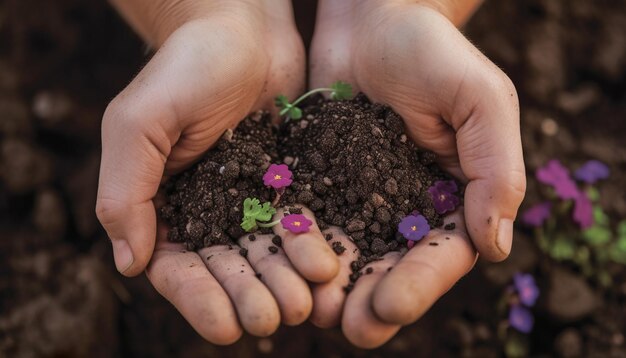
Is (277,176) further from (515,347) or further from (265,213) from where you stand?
(515,347)

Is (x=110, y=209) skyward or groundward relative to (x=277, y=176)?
skyward

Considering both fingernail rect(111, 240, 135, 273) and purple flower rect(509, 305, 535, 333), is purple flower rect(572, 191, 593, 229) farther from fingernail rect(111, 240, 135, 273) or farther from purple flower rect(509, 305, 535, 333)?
fingernail rect(111, 240, 135, 273)

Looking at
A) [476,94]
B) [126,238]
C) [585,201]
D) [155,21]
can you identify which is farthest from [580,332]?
[155,21]

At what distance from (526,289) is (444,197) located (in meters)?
1.31

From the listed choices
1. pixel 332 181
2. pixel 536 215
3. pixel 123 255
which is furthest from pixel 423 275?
pixel 536 215

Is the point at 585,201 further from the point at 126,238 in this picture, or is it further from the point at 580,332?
the point at 126,238

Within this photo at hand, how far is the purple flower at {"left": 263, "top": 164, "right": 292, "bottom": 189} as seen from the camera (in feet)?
8.55

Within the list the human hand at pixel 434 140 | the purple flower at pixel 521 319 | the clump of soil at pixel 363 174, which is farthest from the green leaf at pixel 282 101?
the purple flower at pixel 521 319

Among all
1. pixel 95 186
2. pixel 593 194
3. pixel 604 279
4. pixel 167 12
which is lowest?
pixel 604 279

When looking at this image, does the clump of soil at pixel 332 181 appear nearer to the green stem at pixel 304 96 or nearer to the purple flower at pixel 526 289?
the green stem at pixel 304 96

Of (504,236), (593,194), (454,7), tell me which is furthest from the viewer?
(593,194)

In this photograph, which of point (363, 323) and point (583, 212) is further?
point (583, 212)

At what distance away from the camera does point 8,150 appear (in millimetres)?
4047

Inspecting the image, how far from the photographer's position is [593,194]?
385 cm
